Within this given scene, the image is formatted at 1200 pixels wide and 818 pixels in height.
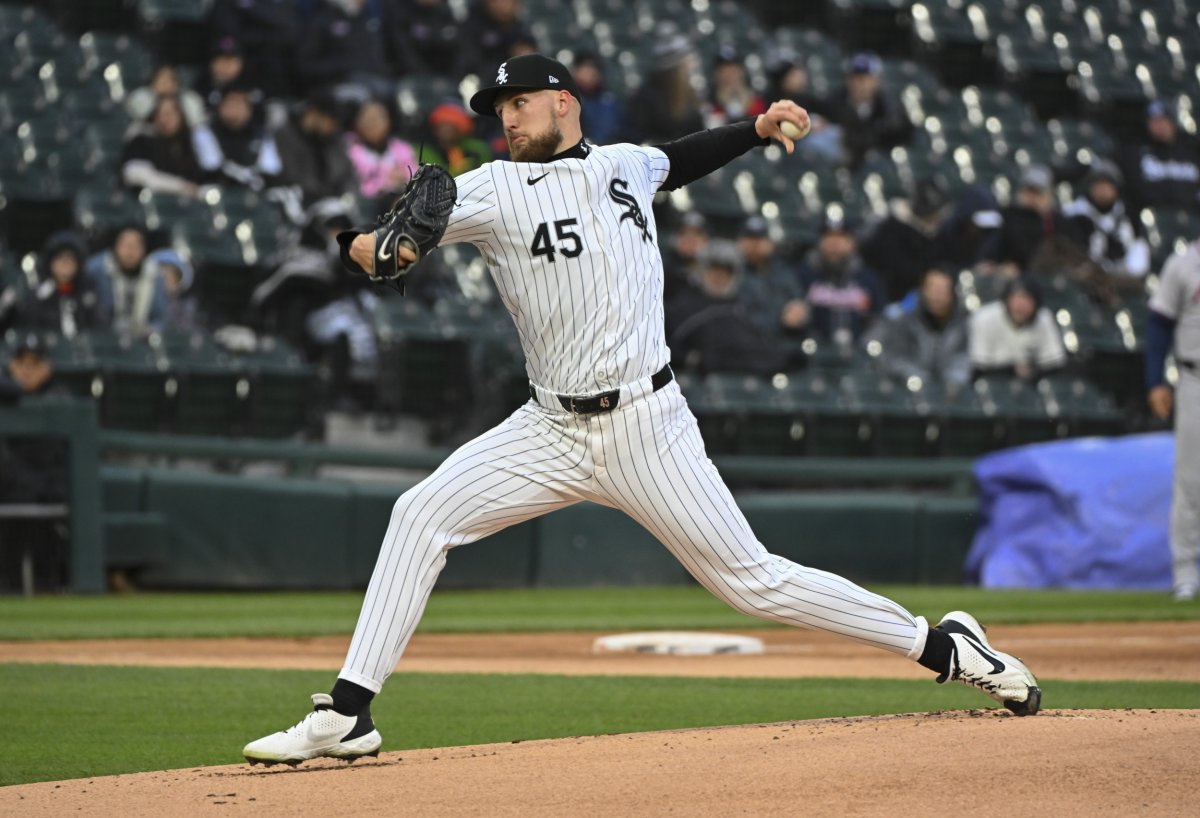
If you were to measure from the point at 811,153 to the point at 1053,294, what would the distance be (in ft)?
7.90

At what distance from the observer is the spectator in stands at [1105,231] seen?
1489 cm

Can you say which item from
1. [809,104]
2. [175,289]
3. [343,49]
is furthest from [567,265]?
[809,104]

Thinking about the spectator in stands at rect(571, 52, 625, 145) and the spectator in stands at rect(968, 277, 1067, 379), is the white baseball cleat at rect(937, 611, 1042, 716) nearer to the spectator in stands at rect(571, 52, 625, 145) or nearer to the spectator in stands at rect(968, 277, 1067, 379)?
the spectator in stands at rect(968, 277, 1067, 379)

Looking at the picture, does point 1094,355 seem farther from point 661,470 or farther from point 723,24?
point 661,470

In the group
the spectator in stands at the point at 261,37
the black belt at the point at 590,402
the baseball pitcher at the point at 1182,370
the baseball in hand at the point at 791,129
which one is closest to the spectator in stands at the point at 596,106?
the spectator in stands at the point at 261,37

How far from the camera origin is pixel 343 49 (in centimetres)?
1366

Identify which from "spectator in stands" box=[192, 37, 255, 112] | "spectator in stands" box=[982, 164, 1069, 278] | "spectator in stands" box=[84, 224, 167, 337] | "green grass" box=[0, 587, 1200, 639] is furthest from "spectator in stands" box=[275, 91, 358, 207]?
→ "spectator in stands" box=[982, 164, 1069, 278]

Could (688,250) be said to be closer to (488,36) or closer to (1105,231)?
(488,36)

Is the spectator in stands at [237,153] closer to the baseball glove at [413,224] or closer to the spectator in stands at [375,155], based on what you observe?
the spectator in stands at [375,155]

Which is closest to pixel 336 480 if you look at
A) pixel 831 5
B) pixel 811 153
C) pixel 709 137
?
pixel 811 153

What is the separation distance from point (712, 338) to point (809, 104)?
3994 millimetres

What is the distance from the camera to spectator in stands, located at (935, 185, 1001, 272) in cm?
1429

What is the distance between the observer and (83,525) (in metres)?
10.4

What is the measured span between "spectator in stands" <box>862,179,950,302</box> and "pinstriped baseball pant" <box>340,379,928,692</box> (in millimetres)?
9717
